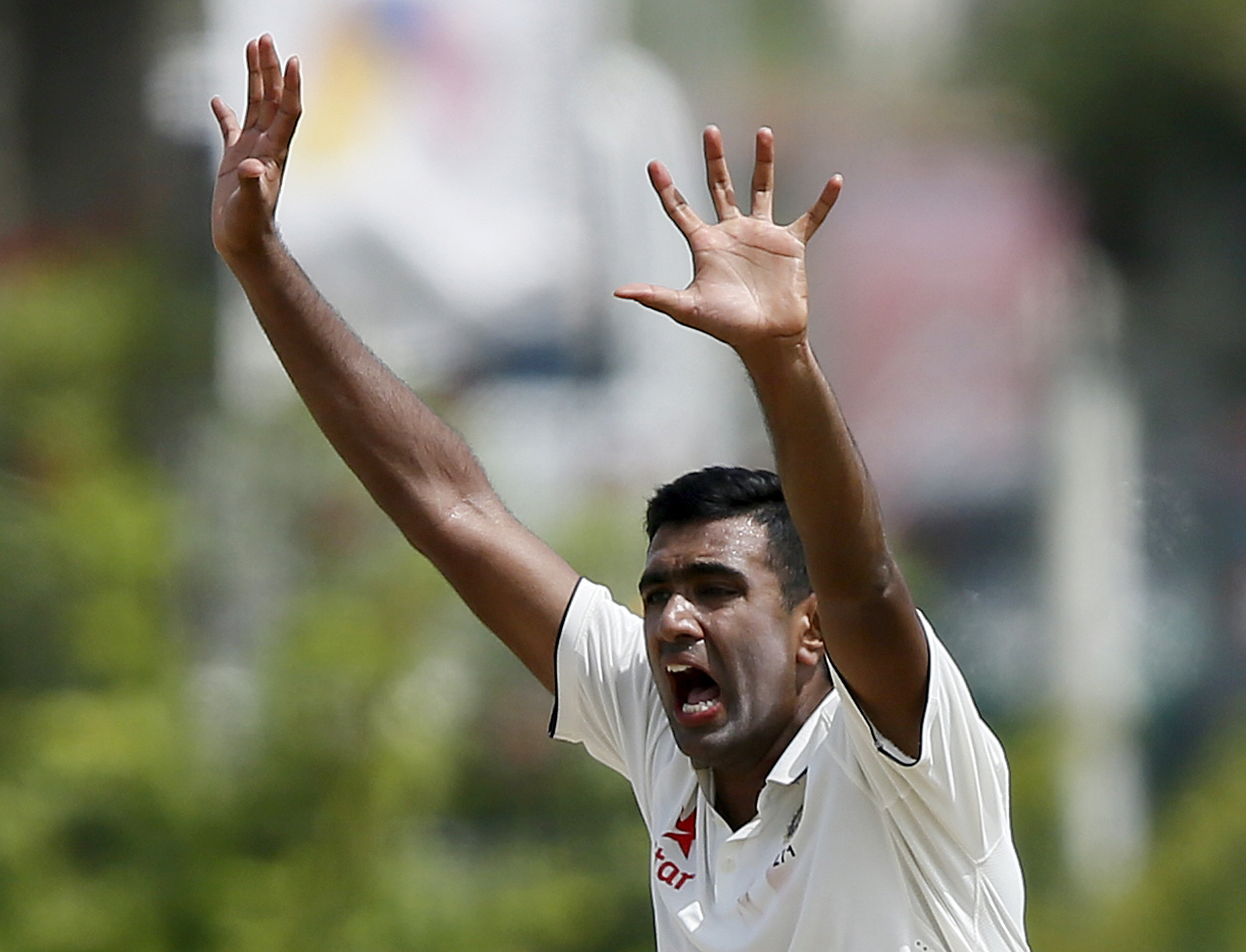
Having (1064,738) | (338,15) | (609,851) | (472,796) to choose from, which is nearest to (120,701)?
(472,796)

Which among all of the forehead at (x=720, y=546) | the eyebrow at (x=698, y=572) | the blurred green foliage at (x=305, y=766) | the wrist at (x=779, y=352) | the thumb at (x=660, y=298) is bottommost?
the blurred green foliage at (x=305, y=766)

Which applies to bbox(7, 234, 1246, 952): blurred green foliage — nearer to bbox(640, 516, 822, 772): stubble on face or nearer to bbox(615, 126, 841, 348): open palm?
bbox(640, 516, 822, 772): stubble on face

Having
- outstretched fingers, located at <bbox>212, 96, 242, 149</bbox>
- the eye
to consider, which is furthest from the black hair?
outstretched fingers, located at <bbox>212, 96, 242, 149</bbox>

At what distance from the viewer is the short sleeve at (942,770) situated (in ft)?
11.4

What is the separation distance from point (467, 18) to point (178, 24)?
1.97 metres

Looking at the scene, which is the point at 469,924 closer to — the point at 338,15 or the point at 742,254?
the point at 742,254

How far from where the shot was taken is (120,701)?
351 inches

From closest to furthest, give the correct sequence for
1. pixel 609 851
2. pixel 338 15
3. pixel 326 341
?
pixel 326 341 < pixel 609 851 < pixel 338 15

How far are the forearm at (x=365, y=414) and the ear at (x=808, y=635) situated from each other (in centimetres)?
86

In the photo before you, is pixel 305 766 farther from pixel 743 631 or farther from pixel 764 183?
pixel 764 183

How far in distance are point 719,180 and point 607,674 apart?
1.40m

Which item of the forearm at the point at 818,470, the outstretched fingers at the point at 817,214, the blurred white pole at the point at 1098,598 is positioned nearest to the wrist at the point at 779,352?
the forearm at the point at 818,470

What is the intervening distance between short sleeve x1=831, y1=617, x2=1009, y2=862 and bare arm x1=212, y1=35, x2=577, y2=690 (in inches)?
41.4

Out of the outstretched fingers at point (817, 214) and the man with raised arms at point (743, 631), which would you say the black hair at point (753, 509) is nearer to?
the man with raised arms at point (743, 631)
